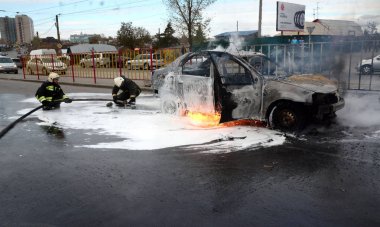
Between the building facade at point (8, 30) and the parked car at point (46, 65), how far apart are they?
101 meters

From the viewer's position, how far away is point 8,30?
117 metres

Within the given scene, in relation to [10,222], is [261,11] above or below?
above

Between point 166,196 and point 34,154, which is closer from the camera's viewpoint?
point 166,196

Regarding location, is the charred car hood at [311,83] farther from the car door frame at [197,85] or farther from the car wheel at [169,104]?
the car wheel at [169,104]

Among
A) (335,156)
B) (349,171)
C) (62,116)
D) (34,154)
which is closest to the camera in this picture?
(349,171)

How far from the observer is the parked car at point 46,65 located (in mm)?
23094

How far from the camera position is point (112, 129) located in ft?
24.2

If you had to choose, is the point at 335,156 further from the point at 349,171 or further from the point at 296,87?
the point at 296,87

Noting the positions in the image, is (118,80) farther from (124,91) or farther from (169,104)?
(169,104)

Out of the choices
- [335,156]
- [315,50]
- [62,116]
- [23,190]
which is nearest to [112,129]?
[62,116]

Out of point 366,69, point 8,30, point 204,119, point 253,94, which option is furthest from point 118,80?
point 8,30

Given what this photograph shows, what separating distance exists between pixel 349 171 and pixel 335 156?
65 cm

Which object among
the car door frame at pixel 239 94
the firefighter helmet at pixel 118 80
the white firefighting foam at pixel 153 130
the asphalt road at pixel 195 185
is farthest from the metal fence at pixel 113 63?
the asphalt road at pixel 195 185

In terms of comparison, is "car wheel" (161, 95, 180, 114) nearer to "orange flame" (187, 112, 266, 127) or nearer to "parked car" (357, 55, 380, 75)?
"orange flame" (187, 112, 266, 127)
